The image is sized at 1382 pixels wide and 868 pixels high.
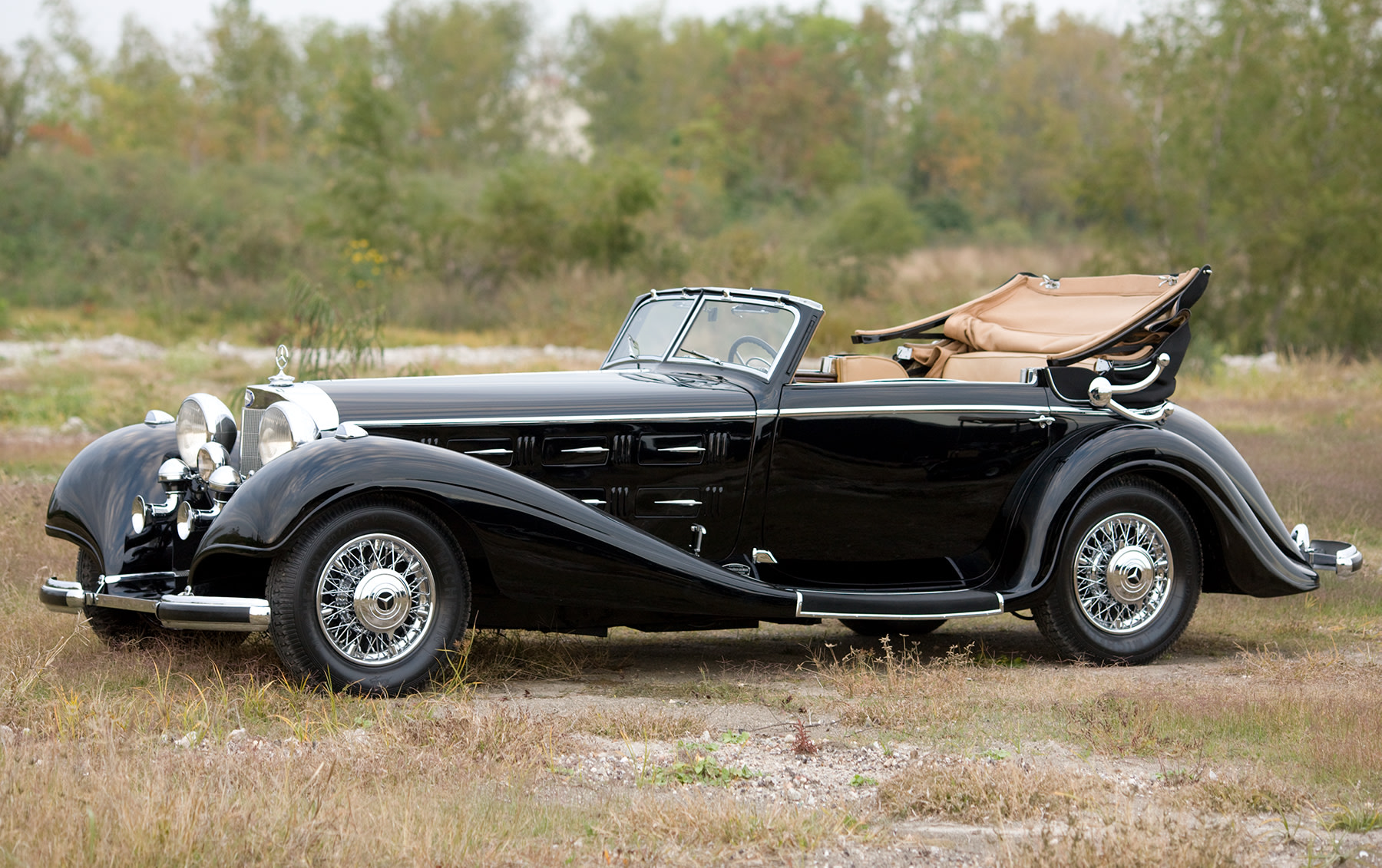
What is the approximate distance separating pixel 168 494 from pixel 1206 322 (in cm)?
2527

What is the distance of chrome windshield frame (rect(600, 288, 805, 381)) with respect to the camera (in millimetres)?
5910

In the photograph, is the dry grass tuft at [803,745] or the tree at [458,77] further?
the tree at [458,77]

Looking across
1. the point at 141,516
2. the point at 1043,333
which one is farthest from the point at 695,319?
the point at 141,516

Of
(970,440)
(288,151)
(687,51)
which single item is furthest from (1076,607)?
(687,51)

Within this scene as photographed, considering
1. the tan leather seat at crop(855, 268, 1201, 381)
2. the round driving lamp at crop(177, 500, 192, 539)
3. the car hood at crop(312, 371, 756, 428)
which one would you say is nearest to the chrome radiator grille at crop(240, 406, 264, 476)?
the car hood at crop(312, 371, 756, 428)

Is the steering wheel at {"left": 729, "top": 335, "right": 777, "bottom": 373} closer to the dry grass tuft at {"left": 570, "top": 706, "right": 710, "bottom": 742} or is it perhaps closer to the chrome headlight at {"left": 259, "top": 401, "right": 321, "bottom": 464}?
the dry grass tuft at {"left": 570, "top": 706, "right": 710, "bottom": 742}

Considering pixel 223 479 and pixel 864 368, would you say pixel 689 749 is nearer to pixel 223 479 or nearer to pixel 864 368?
pixel 223 479

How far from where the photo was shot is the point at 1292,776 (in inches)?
164

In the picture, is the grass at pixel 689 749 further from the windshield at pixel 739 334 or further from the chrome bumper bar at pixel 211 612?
the windshield at pixel 739 334

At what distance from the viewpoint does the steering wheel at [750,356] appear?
233 inches

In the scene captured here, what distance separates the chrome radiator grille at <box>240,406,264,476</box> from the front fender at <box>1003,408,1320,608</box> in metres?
3.43

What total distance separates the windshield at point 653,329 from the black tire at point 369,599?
1.87 metres

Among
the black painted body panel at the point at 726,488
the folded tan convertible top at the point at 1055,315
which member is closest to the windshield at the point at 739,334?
the black painted body panel at the point at 726,488

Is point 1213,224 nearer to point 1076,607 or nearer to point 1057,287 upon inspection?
point 1057,287
